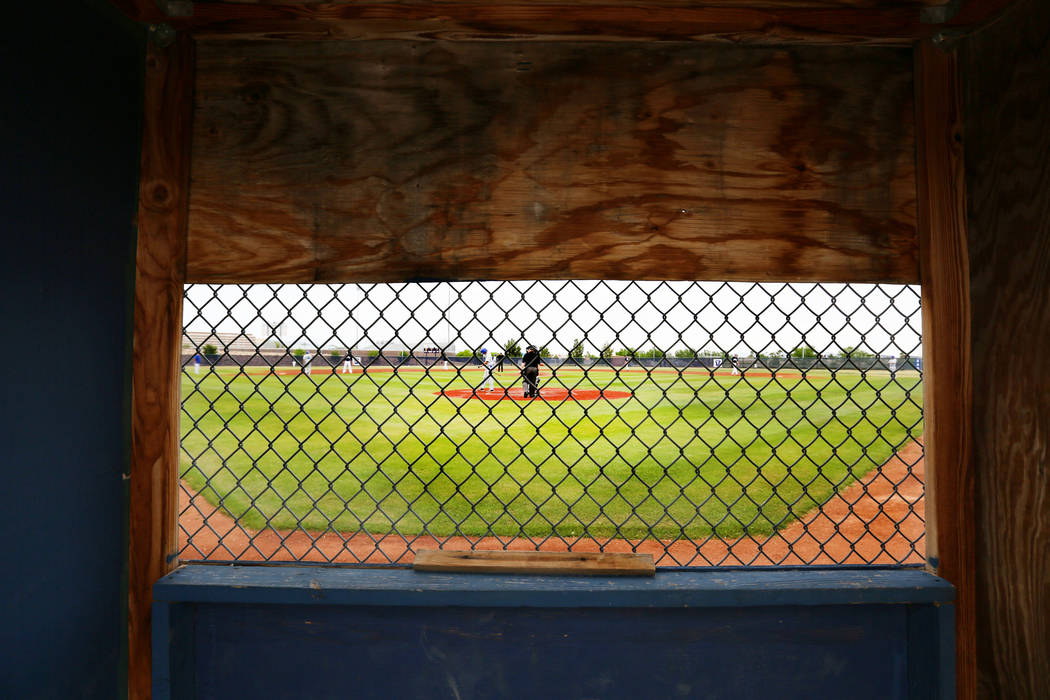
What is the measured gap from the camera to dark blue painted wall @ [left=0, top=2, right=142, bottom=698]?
1003 mm

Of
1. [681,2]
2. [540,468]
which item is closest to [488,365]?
[681,2]

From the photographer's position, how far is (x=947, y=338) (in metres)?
1.26

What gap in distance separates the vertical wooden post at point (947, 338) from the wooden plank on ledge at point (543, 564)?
2.41ft

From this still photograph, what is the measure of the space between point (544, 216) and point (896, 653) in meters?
1.36

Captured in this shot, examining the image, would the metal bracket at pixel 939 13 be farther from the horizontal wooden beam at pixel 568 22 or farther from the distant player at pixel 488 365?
the distant player at pixel 488 365

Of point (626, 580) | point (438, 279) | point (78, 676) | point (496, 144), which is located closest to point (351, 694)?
point (78, 676)

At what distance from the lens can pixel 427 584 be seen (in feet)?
4.03

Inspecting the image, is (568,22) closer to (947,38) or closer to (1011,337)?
(947,38)

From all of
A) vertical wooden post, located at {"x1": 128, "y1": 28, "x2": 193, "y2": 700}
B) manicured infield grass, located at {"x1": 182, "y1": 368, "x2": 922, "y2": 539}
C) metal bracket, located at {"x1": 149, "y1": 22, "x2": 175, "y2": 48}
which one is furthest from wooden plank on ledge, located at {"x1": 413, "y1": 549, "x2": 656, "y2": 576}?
manicured infield grass, located at {"x1": 182, "y1": 368, "x2": 922, "y2": 539}

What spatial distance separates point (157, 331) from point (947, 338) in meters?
1.96

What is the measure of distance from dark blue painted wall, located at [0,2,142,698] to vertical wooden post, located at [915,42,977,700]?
1.98m

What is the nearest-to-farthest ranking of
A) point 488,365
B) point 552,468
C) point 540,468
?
point 488,365
point 540,468
point 552,468

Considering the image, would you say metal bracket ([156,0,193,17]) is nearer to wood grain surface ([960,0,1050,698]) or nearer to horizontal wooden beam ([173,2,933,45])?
horizontal wooden beam ([173,2,933,45])

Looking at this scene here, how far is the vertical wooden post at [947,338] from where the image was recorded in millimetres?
1243
